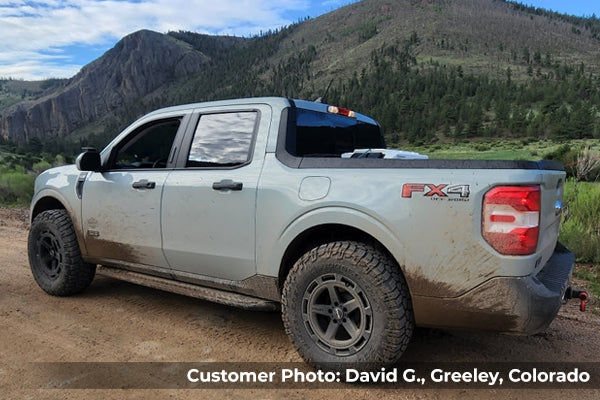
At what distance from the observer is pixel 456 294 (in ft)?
8.57

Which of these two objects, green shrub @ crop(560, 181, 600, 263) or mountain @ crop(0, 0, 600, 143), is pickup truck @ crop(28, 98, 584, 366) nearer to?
green shrub @ crop(560, 181, 600, 263)

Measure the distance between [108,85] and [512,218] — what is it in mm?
176877

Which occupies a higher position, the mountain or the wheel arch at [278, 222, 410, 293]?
the mountain

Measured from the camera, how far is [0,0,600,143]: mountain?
83562 mm

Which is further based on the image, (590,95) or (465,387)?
(590,95)

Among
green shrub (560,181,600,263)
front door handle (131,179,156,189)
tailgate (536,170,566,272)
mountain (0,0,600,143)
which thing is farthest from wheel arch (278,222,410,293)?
mountain (0,0,600,143)

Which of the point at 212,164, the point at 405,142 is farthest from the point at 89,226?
the point at 405,142

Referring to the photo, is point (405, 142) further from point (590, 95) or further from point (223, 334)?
point (223, 334)

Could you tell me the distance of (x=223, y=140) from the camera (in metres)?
3.63

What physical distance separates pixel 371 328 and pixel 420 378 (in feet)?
1.91

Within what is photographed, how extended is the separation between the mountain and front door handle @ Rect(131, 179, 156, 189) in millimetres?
71306

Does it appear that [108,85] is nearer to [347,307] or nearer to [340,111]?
[340,111]
